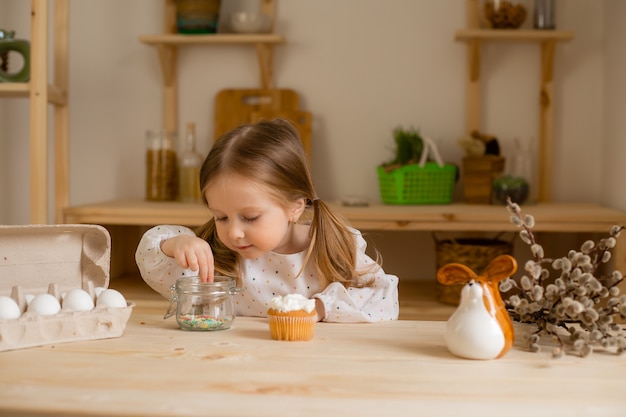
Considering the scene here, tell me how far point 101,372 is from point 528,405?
487 mm

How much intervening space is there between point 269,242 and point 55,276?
409 mm

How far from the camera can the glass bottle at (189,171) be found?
2893 mm

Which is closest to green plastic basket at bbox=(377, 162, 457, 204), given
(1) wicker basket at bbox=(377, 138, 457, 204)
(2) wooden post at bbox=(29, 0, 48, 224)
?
(1) wicker basket at bbox=(377, 138, 457, 204)

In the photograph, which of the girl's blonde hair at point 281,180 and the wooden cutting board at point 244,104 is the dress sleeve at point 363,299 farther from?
the wooden cutting board at point 244,104

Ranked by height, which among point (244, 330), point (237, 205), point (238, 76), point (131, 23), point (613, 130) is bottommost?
point (244, 330)

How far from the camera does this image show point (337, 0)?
300 cm

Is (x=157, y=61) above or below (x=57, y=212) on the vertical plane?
above

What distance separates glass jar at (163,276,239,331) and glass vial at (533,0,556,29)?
200 cm

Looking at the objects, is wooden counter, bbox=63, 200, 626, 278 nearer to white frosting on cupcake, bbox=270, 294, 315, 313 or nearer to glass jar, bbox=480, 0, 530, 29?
glass jar, bbox=480, 0, 530, 29

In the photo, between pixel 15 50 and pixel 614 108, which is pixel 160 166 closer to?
pixel 15 50

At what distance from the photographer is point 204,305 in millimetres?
1193

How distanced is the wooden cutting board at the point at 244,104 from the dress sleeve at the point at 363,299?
1426 mm

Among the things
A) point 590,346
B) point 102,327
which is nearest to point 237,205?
point 102,327

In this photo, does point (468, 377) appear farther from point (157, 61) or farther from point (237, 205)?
point (157, 61)
